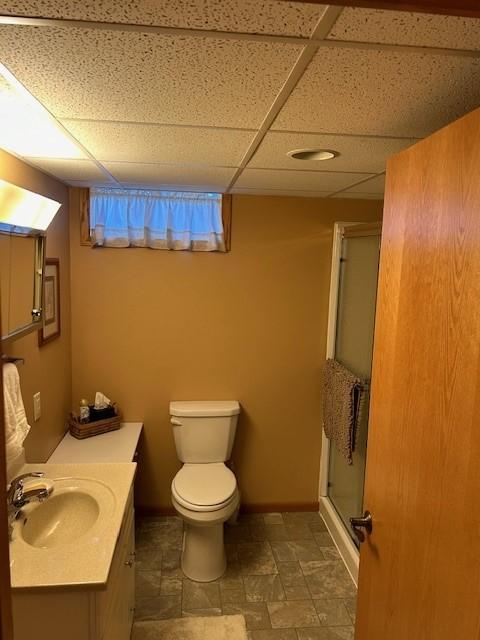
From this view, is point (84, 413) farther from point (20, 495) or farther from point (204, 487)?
point (20, 495)

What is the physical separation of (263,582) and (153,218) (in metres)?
2.27

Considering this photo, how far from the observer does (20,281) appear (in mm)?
1822

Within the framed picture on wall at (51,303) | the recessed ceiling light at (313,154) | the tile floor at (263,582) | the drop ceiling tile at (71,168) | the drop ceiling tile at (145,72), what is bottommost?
the tile floor at (263,582)

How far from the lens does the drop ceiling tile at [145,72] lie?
82 cm

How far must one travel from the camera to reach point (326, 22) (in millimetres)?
737

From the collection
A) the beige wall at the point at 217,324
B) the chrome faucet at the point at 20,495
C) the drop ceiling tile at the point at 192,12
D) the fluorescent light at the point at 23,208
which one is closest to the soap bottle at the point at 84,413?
the beige wall at the point at 217,324

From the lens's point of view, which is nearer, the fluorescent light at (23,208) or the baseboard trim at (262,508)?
the fluorescent light at (23,208)

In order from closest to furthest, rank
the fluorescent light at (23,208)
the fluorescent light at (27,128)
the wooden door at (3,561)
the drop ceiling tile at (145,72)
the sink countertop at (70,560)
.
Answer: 1. the wooden door at (3,561)
2. the drop ceiling tile at (145,72)
3. the fluorescent light at (27,128)
4. the sink countertop at (70,560)
5. the fluorescent light at (23,208)

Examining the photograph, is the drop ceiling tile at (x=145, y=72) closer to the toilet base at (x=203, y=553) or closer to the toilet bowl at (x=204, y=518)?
the toilet bowl at (x=204, y=518)

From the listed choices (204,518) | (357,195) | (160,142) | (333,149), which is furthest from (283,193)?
(204,518)

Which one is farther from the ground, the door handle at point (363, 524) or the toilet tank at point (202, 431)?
the door handle at point (363, 524)

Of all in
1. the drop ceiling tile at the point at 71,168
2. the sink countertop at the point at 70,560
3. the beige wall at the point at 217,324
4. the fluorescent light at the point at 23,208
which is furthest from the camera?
the beige wall at the point at 217,324

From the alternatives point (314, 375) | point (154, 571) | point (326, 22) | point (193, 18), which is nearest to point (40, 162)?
point (193, 18)

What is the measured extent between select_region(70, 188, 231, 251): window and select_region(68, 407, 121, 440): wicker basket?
1.11m
